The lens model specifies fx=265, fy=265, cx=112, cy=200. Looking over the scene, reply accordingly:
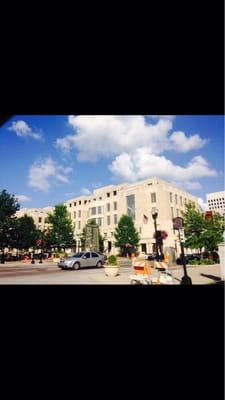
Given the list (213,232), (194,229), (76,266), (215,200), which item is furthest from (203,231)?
(215,200)

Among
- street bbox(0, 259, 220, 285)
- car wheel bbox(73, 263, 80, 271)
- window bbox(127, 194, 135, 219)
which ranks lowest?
car wheel bbox(73, 263, 80, 271)

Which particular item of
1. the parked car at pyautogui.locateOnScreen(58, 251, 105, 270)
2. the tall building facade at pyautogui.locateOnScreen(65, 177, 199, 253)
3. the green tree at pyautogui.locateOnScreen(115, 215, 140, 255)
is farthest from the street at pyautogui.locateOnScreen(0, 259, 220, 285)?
the tall building facade at pyautogui.locateOnScreen(65, 177, 199, 253)

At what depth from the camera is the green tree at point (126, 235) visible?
148 ft

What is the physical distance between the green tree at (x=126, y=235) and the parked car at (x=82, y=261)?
25.1 m

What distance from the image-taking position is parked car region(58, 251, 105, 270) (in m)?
18.0

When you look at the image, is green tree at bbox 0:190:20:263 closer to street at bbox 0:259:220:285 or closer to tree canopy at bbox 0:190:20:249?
tree canopy at bbox 0:190:20:249

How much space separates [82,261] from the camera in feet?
60.8

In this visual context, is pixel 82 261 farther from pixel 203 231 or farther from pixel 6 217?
pixel 6 217

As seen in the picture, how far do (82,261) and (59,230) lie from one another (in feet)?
71.1

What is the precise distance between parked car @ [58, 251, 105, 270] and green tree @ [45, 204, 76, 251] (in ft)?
67.2
